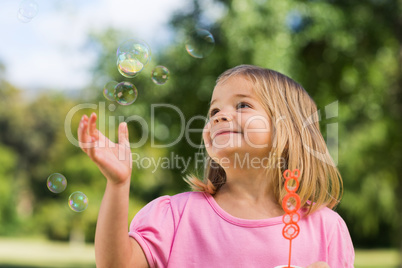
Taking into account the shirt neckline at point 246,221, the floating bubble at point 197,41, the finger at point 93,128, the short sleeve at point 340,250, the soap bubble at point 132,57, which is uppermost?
the floating bubble at point 197,41

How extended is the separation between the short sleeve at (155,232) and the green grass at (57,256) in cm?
1259

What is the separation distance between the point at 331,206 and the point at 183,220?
2.04ft

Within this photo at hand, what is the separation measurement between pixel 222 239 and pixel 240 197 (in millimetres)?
209

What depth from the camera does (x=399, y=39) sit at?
10289mm

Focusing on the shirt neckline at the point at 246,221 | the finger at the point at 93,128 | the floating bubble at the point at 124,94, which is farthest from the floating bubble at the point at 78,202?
the finger at the point at 93,128

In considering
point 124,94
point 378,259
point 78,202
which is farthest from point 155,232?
point 378,259

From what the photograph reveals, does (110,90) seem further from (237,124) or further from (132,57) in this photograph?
(237,124)

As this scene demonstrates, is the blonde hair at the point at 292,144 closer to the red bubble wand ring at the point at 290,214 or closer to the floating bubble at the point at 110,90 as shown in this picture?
the red bubble wand ring at the point at 290,214

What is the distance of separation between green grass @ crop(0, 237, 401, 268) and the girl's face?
1242 centimetres

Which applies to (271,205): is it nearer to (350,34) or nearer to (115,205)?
(115,205)

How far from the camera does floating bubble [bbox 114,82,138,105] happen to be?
113 inches

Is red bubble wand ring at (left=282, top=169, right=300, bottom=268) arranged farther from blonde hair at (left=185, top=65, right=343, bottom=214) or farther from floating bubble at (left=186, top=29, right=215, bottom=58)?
floating bubble at (left=186, top=29, right=215, bottom=58)

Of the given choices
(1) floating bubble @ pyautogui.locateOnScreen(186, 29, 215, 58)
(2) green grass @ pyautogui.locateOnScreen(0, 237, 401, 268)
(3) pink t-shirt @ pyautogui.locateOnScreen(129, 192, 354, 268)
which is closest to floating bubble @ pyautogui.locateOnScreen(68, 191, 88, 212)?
(3) pink t-shirt @ pyautogui.locateOnScreen(129, 192, 354, 268)

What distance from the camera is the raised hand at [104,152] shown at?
1483 mm
